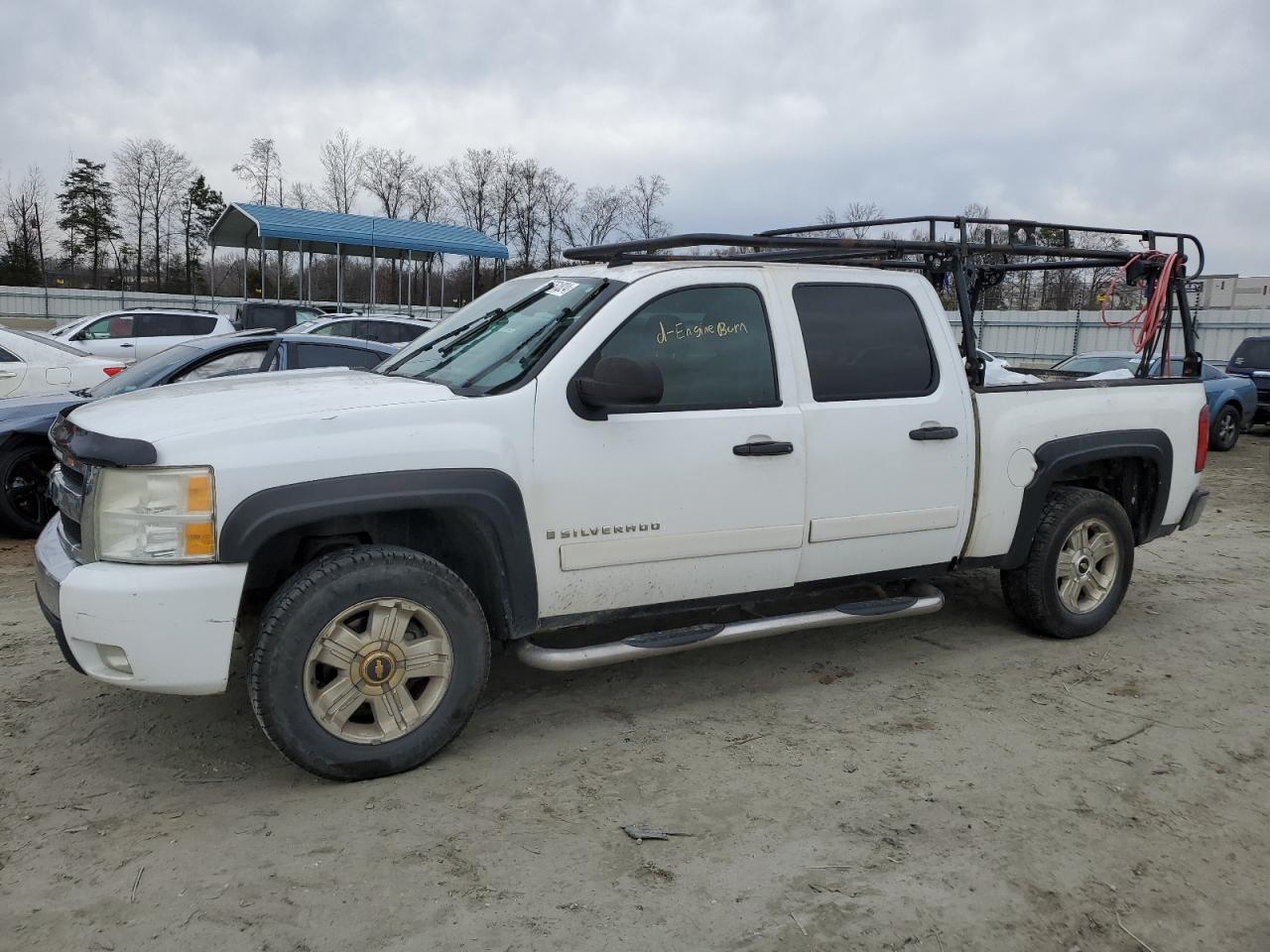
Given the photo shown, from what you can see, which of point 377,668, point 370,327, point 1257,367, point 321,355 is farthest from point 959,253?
point 1257,367

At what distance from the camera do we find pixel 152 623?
10.5ft

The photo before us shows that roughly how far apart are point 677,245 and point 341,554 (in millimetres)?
1855

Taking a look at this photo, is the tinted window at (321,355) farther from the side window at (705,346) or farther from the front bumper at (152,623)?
the front bumper at (152,623)

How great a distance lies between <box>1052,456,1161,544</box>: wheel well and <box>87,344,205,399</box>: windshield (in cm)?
634

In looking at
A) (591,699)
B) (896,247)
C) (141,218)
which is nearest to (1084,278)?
(896,247)

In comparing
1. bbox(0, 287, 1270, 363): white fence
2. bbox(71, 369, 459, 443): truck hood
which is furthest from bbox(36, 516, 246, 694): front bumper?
bbox(0, 287, 1270, 363): white fence

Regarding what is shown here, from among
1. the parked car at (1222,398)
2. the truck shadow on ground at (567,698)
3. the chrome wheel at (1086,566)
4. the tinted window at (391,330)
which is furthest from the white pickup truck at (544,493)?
the parked car at (1222,398)

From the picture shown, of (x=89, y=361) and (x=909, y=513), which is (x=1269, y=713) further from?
(x=89, y=361)

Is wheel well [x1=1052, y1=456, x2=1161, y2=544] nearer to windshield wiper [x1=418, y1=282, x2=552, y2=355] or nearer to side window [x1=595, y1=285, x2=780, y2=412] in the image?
side window [x1=595, y1=285, x2=780, y2=412]

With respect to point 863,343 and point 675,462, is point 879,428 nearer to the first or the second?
point 863,343

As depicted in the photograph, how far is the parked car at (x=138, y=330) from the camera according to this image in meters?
17.7

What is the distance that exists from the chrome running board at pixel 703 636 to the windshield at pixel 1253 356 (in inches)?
609

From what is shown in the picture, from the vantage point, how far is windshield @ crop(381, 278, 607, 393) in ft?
13.1

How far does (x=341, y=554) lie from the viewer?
3.52m
